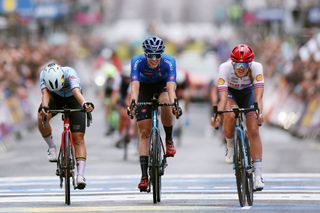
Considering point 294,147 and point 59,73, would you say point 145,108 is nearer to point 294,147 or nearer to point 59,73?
point 59,73

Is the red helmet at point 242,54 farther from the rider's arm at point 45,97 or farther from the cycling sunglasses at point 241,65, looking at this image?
the rider's arm at point 45,97

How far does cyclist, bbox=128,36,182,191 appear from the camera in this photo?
15.0 metres

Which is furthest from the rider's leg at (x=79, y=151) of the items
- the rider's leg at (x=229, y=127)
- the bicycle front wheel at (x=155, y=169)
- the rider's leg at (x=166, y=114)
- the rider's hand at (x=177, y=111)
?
the rider's leg at (x=229, y=127)

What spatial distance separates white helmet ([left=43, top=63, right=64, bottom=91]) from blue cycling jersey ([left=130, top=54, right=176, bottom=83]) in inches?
33.7

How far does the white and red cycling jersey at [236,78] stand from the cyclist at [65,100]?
4.95 ft

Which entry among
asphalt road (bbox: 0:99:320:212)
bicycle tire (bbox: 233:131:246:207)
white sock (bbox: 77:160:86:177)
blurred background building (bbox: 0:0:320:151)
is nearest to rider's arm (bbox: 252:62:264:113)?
bicycle tire (bbox: 233:131:246:207)

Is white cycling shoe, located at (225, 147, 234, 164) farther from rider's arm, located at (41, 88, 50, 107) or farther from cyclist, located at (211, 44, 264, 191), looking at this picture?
rider's arm, located at (41, 88, 50, 107)

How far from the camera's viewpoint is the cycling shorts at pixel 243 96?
1521 cm

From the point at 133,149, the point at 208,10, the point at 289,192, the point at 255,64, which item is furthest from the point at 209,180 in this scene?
the point at 208,10

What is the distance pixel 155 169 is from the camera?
582 inches

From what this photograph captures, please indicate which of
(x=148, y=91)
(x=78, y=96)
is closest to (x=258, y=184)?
(x=148, y=91)

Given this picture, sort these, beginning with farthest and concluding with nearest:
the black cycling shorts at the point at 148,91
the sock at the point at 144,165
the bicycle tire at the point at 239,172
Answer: the black cycling shorts at the point at 148,91, the sock at the point at 144,165, the bicycle tire at the point at 239,172

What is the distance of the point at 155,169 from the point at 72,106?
134 centimetres

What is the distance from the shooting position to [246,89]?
1520cm
